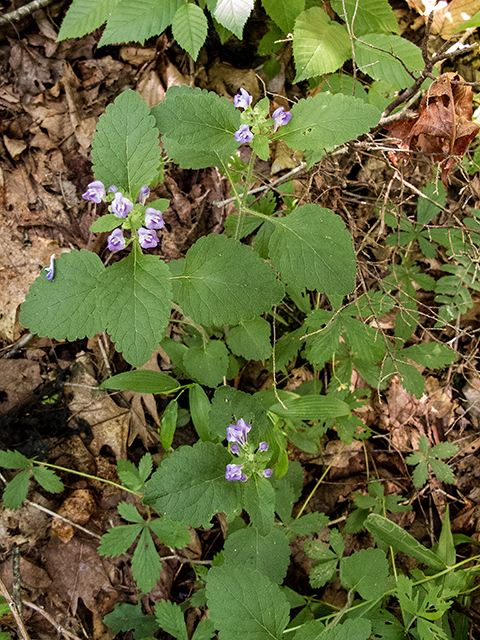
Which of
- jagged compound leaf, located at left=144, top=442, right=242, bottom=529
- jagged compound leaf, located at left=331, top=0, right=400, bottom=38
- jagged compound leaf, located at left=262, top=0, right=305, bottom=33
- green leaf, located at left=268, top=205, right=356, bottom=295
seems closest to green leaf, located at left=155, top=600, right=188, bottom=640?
jagged compound leaf, located at left=144, top=442, right=242, bottom=529

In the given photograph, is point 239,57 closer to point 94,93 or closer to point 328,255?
point 94,93

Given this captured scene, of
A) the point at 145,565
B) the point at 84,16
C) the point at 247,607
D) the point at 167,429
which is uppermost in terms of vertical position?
the point at 84,16

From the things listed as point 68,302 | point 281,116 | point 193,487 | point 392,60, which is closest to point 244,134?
point 281,116

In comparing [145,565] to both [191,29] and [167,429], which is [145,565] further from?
[191,29]

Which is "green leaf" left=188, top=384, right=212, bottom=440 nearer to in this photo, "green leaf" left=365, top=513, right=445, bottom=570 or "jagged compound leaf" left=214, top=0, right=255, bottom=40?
"green leaf" left=365, top=513, right=445, bottom=570

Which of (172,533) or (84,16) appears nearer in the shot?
(172,533)

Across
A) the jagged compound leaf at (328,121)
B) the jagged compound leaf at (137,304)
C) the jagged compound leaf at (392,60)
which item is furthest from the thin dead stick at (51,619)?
the jagged compound leaf at (392,60)

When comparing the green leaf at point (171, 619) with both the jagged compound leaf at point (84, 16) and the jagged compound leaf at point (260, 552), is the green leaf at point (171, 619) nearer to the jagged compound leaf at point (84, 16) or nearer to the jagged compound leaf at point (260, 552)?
the jagged compound leaf at point (260, 552)
